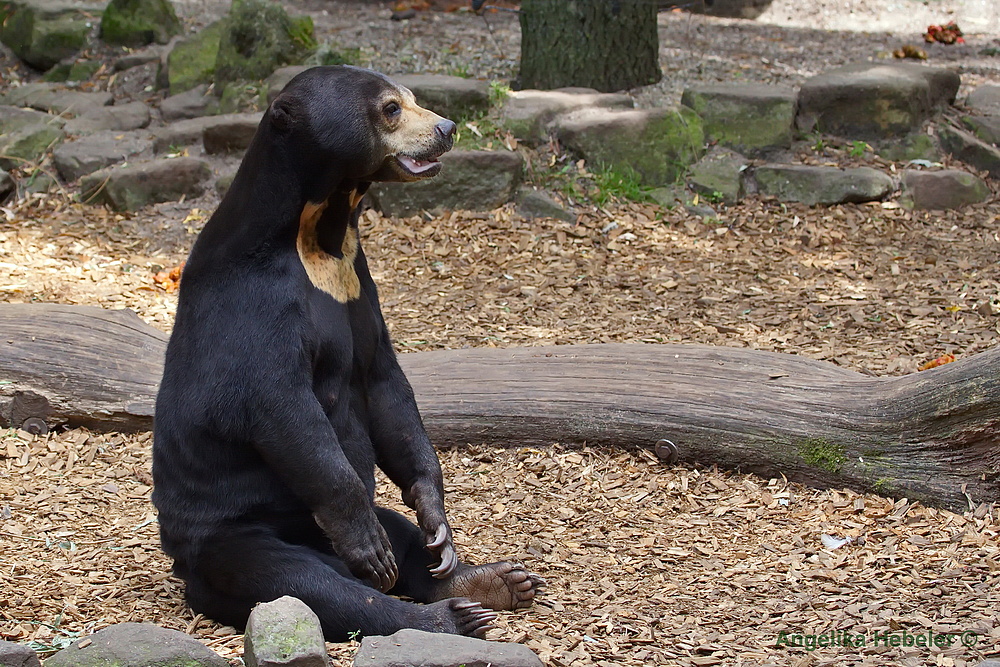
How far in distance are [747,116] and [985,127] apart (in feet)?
5.78

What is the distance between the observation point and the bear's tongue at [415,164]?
11.1ft

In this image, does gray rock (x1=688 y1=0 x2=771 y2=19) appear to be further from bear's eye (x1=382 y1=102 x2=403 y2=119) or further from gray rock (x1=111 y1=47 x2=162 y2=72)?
bear's eye (x1=382 y1=102 x2=403 y2=119)

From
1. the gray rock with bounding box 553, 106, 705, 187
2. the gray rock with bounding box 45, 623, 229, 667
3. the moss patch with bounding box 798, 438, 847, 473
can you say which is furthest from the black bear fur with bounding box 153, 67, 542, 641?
the gray rock with bounding box 553, 106, 705, 187

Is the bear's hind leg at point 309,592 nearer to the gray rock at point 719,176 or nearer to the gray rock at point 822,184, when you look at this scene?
the gray rock at point 719,176

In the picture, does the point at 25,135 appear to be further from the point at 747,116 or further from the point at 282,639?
the point at 282,639

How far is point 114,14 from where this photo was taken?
1023 centimetres

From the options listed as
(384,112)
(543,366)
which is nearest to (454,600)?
(384,112)

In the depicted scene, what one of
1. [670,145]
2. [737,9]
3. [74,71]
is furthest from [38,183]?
[737,9]

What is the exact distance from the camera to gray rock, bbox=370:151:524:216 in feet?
24.3

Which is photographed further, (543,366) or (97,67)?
(97,67)

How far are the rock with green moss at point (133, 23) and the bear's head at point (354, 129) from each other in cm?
764

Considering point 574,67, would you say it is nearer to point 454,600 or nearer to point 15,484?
point 15,484

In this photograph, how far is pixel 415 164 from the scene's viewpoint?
339 centimetres

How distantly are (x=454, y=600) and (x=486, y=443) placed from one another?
1.69 meters
